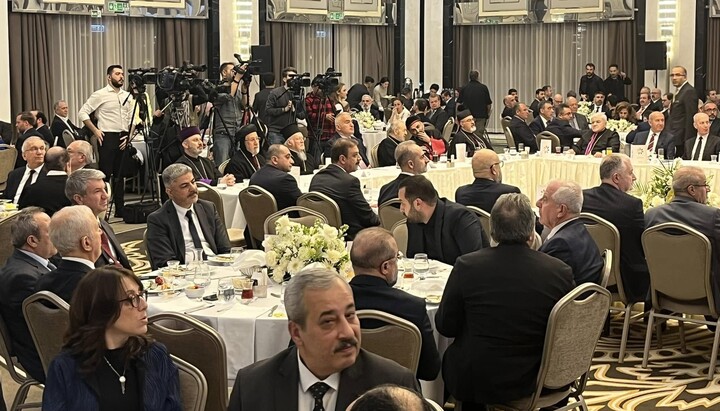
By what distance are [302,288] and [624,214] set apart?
402cm

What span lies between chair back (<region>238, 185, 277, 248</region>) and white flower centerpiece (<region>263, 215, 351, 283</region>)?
2700 millimetres

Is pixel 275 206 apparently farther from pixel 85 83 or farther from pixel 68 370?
pixel 85 83

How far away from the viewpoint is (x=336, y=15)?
1970 cm

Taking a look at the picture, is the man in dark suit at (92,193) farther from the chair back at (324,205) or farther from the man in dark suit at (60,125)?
the man in dark suit at (60,125)

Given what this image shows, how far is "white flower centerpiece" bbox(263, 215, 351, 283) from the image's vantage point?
198 inches

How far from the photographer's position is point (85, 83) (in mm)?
16219

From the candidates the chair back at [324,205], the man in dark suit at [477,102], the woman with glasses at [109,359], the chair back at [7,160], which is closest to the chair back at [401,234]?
the chair back at [324,205]

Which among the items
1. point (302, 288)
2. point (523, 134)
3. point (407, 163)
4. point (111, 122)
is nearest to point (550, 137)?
point (523, 134)

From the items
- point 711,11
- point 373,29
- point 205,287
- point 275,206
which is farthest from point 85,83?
point 205,287

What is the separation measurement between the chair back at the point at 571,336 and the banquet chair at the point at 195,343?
4.35 ft

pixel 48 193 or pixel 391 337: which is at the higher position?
pixel 48 193

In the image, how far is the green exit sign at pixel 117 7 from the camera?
1580 cm

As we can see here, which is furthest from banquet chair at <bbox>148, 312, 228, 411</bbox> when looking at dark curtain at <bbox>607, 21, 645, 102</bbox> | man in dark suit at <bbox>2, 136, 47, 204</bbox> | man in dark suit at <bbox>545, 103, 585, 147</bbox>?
dark curtain at <bbox>607, 21, 645, 102</bbox>

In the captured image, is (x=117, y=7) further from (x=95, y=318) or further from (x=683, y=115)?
(x=95, y=318)
